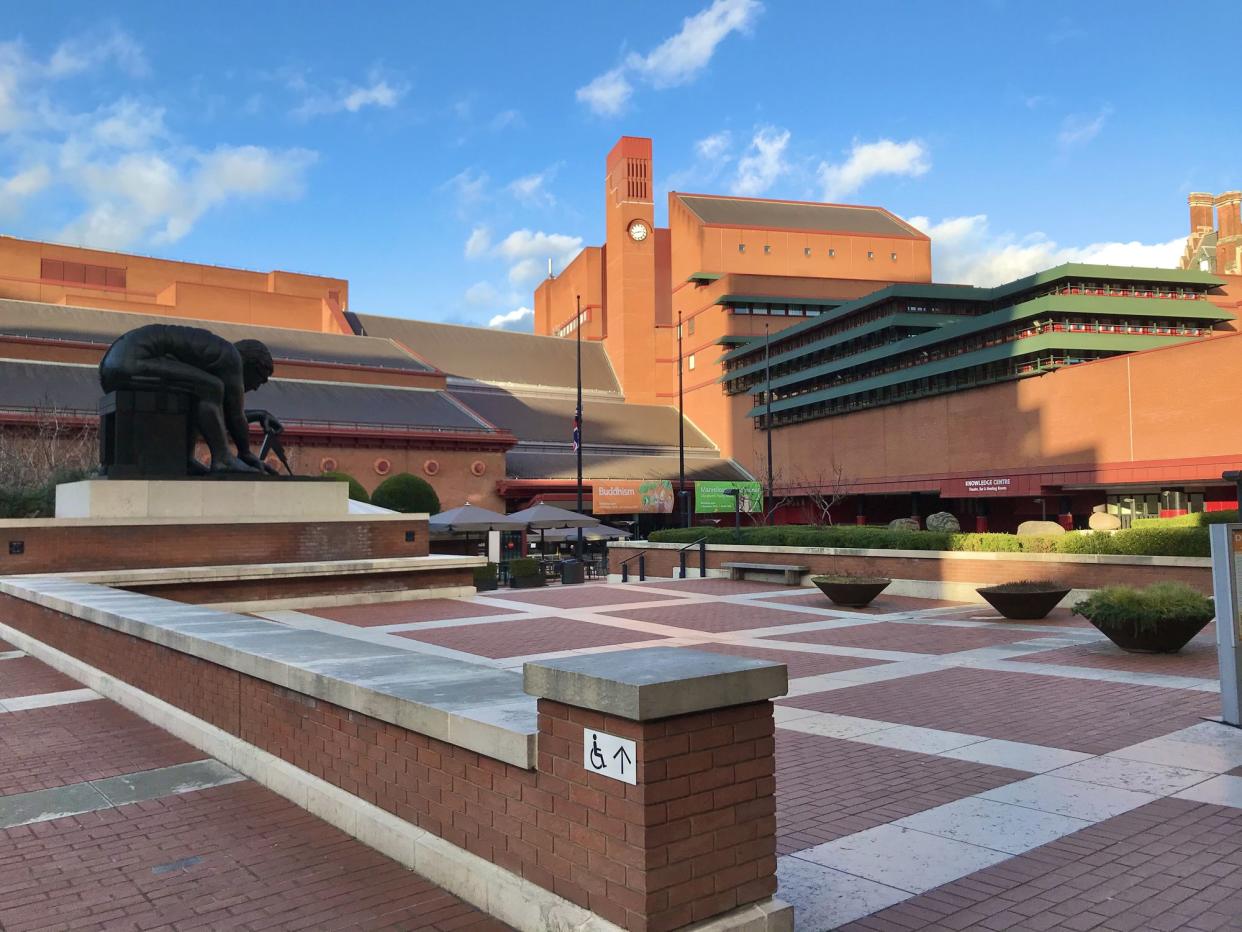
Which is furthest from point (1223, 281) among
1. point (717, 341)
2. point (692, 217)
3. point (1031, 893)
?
point (1031, 893)

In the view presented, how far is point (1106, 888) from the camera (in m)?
4.32

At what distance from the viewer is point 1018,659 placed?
1120 cm

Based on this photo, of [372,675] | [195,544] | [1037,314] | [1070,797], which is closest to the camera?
[372,675]


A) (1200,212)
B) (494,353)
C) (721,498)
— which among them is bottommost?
(721,498)

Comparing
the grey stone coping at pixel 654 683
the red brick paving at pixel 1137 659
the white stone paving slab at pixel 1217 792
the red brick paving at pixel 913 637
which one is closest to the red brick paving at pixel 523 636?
the red brick paving at pixel 913 637

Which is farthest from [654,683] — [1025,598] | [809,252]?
[809,252]

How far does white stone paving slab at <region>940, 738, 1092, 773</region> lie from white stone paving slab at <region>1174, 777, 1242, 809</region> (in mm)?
816

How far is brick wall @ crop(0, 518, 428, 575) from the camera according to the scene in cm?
1584

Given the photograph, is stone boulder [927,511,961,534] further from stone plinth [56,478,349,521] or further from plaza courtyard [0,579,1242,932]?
plaza courtyard [0,579,1242,932]

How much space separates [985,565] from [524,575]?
12.0 m

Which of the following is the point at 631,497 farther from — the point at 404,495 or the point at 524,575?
the point at 524,575

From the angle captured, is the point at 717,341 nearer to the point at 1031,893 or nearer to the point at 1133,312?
the point at 1133,312

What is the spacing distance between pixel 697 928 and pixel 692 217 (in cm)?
7419

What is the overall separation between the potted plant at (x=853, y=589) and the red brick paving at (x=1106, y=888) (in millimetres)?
11940
